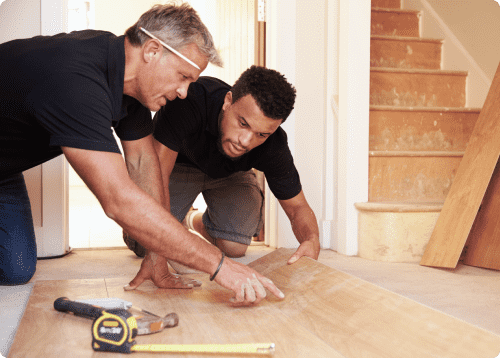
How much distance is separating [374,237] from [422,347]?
5.26ft

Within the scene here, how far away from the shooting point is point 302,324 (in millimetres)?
1175

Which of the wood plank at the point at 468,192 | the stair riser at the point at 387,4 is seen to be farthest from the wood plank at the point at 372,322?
the stair riser at the point at 387,4

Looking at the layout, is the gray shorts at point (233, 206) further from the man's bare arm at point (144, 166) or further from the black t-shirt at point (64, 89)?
the black t-shirt at point (64, 89)

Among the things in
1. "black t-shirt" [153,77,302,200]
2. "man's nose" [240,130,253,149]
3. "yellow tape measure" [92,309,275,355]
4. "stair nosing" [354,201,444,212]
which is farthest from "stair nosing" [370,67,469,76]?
"yellow tape measure" [92,309,275,355]

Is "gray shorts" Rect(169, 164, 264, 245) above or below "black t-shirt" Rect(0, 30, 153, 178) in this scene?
below

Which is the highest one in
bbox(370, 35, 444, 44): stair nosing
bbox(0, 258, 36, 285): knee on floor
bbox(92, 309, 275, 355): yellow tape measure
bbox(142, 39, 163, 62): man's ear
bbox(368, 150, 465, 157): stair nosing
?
bbox(370, 35, 444, 44): stair nosing

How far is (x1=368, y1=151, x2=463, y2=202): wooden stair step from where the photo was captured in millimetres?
2719

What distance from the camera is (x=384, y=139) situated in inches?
112

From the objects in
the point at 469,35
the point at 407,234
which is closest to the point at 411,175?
the point at 407,234

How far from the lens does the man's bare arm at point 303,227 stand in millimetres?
1723

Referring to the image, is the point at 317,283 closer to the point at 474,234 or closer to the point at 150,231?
the point at 150,231

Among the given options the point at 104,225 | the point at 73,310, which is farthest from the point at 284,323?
the point at 104,225

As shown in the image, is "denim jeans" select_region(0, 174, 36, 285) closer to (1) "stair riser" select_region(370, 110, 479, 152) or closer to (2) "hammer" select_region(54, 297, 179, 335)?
(2) "hammer" select_region(54, 297, 179, 335)

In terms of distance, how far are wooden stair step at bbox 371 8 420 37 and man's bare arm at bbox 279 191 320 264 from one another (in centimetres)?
217
